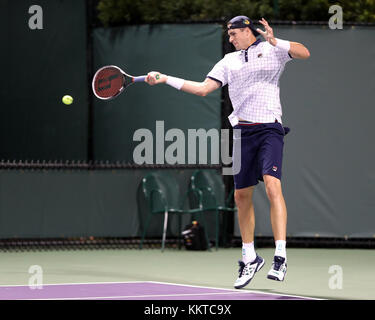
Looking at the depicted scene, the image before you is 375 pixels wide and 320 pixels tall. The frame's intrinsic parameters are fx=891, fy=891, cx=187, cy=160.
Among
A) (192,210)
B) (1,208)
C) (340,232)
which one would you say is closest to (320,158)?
(340,232)

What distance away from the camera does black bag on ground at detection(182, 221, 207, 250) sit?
11.3 metres

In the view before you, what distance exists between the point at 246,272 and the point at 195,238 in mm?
3845

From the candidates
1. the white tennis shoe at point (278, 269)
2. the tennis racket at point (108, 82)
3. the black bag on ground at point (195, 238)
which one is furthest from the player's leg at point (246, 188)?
the black bag on ground at point (195, 238)

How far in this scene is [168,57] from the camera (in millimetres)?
12047

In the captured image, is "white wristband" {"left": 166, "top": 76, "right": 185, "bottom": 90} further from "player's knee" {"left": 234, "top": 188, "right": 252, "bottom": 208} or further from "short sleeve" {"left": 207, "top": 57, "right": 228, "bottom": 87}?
"player's knee" {"left": 234, "top": 188, "right": 252, "bottom": 208}

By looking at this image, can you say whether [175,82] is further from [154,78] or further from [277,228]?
[277,228]

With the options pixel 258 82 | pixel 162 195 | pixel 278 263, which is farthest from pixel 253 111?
pixel 162 195

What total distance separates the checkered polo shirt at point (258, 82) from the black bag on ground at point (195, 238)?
Answer: 3997mm

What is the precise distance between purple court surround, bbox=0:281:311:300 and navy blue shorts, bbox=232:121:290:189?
0.95 m

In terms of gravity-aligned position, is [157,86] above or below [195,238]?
above

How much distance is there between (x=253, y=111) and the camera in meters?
7.38

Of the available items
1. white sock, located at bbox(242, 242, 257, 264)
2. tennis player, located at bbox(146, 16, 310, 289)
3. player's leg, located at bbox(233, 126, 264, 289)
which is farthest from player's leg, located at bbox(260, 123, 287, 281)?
white sock, located at bbox(242, 242, 257, 264)
